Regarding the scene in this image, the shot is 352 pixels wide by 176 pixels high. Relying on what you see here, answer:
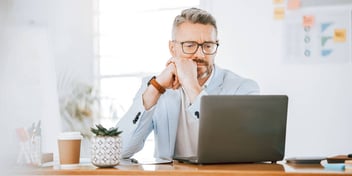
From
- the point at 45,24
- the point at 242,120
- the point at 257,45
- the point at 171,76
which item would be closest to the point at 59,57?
the point at 45,24

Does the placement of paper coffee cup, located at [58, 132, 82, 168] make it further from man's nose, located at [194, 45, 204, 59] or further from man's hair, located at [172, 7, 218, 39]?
man's hair, located at [172, 7, 218, 39]

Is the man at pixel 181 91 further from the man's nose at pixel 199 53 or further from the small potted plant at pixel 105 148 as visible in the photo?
the small potted plant at pixel 105 148

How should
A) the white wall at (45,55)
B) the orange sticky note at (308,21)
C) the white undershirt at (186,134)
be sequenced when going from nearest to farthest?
1. the white undershirt at (186,134)
2. the white wall at (45,55)
3. the orange sticky note at (308,21)

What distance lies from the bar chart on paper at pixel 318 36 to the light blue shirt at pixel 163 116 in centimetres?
84

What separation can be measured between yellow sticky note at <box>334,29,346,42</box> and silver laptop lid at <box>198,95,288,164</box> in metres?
1.56

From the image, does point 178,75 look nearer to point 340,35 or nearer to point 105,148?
point 105,148

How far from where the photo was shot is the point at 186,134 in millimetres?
2580

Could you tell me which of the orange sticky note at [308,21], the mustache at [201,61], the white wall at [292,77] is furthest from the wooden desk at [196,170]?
the orange sticky note at [308,21]

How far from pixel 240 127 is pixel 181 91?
2.51 feet

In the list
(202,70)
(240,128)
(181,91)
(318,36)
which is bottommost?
(240,128)

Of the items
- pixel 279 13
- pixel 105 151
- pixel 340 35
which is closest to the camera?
pixel 105 151

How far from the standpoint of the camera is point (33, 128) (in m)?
A: 1.93

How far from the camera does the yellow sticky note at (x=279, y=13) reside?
3.45 meters

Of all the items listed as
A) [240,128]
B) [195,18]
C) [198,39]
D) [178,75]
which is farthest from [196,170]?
[195,18]
